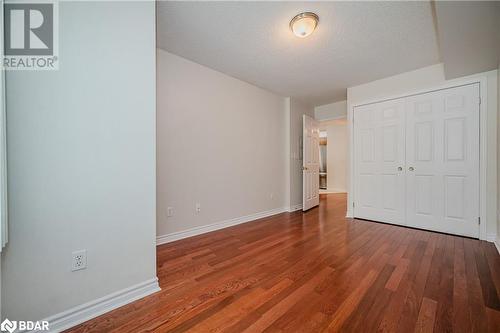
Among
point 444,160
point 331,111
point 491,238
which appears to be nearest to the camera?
point 491,238

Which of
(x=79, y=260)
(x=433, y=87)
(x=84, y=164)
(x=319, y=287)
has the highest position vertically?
(x=433, y=87)

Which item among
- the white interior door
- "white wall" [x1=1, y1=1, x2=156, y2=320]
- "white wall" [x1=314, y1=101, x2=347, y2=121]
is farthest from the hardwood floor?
"white wall" [x1=314, y1=101, x2=347, y2=121]

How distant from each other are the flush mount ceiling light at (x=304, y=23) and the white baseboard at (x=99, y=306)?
8.60ft

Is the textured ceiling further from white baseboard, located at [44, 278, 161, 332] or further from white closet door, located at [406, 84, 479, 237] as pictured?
white baseboard, located at [44, 278, 161, 332]

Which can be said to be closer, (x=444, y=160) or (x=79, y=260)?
(x=79, y=260)

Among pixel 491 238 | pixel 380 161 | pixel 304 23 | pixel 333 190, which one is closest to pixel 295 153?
pixel 380 161

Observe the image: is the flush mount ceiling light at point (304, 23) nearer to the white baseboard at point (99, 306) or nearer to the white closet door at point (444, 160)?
the white closet door at point (444, 160)

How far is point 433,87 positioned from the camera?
2.87 meters

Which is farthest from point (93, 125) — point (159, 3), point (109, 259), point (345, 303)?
point (345, 303)

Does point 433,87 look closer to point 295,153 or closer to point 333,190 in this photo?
point 295,153

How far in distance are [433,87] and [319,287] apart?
3.28 metres

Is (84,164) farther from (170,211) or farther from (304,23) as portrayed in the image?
(304,23)

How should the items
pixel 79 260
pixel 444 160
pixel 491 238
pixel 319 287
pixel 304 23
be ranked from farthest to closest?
pixel 444 160 → pixel 491 238 → pixel 304 23 → pixel 319 287 → pixel 79 260

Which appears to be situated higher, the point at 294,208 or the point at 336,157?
the point at 336,157
